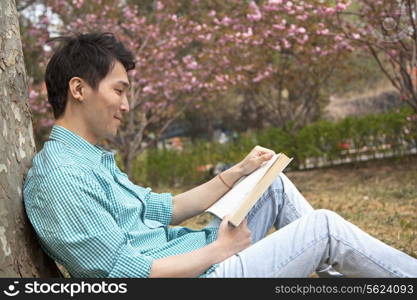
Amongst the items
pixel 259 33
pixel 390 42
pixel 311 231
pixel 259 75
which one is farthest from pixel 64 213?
pixel 259 75

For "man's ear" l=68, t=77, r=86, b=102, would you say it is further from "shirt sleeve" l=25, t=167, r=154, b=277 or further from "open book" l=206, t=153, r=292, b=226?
"open book" l=206, t=153, r=292, b=226

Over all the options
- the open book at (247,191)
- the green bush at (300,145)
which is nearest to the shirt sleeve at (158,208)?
the open book at (247,191)

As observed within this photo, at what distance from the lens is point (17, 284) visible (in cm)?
164

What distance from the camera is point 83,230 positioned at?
1.54m

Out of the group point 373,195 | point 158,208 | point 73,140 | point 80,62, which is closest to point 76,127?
point 73,140

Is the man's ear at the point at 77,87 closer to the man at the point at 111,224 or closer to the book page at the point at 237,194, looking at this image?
the man at the point at 111,224

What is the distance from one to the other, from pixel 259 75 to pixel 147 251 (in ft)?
22.0

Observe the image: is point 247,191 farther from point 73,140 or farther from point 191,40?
point 191,40

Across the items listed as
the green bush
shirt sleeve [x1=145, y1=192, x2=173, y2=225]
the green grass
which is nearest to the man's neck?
shirt sleeve [x1=145, y1=192, x2=173, y2=225]

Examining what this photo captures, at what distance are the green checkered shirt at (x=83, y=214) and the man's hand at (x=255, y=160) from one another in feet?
1.71

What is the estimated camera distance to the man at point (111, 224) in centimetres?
156

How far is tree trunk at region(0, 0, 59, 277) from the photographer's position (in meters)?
1.66

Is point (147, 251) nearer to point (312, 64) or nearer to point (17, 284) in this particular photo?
point (17, 284)

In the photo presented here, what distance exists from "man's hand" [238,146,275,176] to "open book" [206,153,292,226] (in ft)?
0.07
